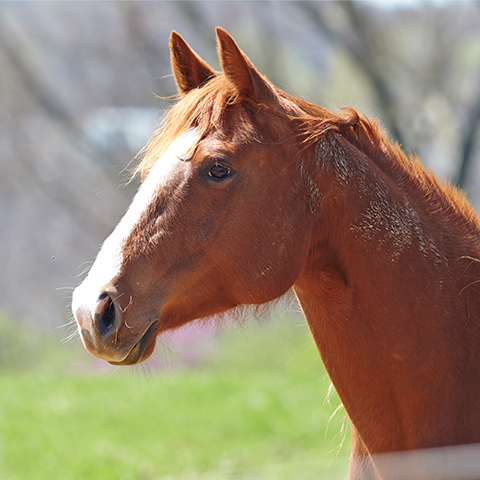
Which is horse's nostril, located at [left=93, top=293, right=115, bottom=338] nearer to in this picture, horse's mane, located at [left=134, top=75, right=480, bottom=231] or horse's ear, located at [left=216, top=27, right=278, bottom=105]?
horse's mane, located at [left=134, top=75, right=480, bottom=231]

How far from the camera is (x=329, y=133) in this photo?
1.74 meters

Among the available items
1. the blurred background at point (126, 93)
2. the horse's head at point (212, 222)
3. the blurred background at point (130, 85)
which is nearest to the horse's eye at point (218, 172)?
the horse's head at point (212, 222)

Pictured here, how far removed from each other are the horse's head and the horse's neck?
12cm

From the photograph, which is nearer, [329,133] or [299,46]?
[329,133]

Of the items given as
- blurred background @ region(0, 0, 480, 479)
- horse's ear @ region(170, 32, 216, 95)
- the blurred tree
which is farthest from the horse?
the blurred tree

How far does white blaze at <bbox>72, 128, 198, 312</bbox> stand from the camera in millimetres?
1508

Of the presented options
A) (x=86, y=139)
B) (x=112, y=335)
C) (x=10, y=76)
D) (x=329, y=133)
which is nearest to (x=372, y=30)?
(x=86, y=139)

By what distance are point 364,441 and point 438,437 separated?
25 cm

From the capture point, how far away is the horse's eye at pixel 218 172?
1633 millimetres

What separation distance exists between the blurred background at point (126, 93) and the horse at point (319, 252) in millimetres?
5305

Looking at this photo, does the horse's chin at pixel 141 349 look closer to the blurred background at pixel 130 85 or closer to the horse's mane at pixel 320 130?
the horse's mane at pixel 320 130

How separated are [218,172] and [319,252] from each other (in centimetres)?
42

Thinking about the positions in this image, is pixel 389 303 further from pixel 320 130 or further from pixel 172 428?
pixel 172 428

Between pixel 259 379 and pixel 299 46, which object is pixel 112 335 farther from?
pixel 299 46
